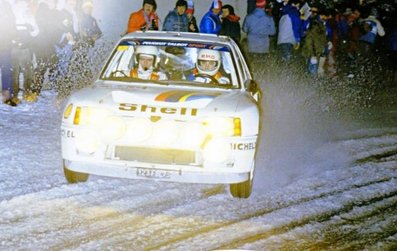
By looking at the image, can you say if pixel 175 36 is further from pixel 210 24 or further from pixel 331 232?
pixel 210 24

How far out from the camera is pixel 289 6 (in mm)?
15078

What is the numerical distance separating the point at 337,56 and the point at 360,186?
1076 centimetres

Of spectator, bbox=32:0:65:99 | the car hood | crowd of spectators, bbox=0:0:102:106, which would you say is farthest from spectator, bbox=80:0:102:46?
the car hood

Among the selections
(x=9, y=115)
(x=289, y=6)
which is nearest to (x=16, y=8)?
(x=9, y=115)

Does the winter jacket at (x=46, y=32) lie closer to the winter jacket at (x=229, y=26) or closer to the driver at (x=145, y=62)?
the winter jacket at (x=229, y=26)

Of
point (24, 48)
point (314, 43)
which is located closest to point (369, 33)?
point (314, 43)

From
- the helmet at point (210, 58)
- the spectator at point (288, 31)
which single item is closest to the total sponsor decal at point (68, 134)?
the helmet at point (210, 58)

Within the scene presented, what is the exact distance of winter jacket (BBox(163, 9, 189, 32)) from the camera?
13.2 meters

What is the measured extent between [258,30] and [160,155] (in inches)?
319

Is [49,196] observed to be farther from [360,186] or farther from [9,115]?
[9,115]

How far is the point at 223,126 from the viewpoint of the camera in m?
6.55

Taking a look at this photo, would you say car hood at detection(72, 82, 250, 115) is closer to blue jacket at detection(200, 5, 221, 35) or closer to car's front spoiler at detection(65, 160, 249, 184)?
car's front spoiler at detection(65, 160, 249, 184)

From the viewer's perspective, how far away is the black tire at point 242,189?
685cm

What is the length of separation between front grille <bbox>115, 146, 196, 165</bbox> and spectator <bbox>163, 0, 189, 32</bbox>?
22.9 feet
